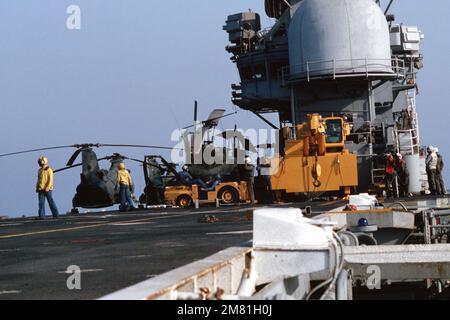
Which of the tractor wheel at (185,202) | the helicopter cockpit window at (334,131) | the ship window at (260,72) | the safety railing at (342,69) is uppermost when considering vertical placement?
the ship window at (260,72)

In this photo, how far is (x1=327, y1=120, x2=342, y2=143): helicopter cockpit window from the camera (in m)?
34.1

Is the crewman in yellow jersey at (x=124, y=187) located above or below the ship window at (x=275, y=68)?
below

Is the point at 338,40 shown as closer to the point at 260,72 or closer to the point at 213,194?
the point at 260,72

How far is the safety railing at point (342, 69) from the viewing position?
1810 inches

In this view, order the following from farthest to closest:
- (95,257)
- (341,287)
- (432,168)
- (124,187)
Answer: (432,168) < (124,187) < (95,257) < (341,287)

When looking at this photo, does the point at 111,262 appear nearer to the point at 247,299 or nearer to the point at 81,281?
the point at 81,281

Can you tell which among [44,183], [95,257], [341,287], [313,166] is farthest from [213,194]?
[341,287]

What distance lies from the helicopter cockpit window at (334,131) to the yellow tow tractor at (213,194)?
6.74 meters

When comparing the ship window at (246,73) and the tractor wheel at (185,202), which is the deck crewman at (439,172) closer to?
the tractor wheel at (185,202)

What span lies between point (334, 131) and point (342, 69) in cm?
1255

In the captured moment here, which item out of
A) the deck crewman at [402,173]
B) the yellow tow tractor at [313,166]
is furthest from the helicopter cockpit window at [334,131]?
the deck crewman at [402,173]

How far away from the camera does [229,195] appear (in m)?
39.5

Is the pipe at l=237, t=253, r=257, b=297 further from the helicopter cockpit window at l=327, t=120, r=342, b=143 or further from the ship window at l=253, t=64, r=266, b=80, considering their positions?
the ship window at l=253, t=64, r=266, b=80
